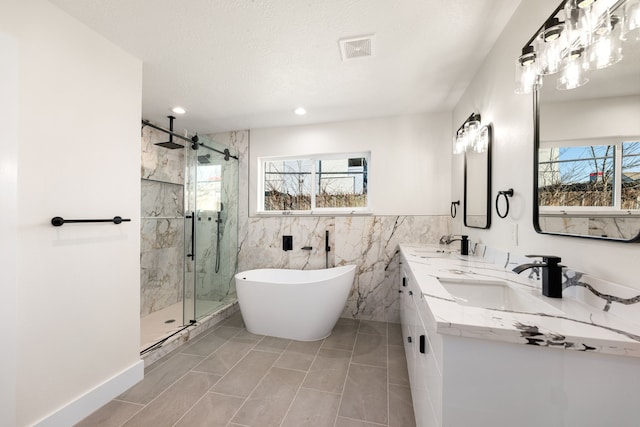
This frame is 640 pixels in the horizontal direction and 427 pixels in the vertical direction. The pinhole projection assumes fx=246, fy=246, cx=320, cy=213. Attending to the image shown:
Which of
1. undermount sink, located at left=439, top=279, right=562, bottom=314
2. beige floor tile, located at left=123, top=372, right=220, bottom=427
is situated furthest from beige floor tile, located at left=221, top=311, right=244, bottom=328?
undermount sink, located at left=439, top=279, right=562, bottom=314

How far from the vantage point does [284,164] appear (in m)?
3.49

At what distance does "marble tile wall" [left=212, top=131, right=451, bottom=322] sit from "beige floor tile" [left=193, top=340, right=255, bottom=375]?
43.4 inches

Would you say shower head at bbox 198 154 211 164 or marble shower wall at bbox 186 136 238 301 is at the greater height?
shower head at bbox 198 154 211 164

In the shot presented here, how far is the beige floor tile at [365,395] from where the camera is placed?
5.03 feet

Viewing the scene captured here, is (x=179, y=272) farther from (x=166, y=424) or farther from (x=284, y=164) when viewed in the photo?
(x=166, y=424)

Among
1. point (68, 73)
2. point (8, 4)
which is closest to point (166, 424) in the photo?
point (68, 73)

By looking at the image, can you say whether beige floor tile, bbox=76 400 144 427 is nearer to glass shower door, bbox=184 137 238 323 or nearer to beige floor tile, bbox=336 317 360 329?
glass shower door, bbox=184 137 238 323

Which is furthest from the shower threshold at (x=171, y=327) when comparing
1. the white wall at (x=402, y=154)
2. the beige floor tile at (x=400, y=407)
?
the white wall at (x=402, y=154)

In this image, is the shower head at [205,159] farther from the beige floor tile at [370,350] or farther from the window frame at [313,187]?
the beige floor tile at [370,350]

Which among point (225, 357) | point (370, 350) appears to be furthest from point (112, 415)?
point (370, 350)

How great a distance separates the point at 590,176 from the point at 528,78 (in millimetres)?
562

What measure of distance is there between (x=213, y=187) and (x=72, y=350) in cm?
195

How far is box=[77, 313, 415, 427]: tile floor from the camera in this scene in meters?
1.50

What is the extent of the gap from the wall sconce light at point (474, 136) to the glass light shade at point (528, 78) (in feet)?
2.06
